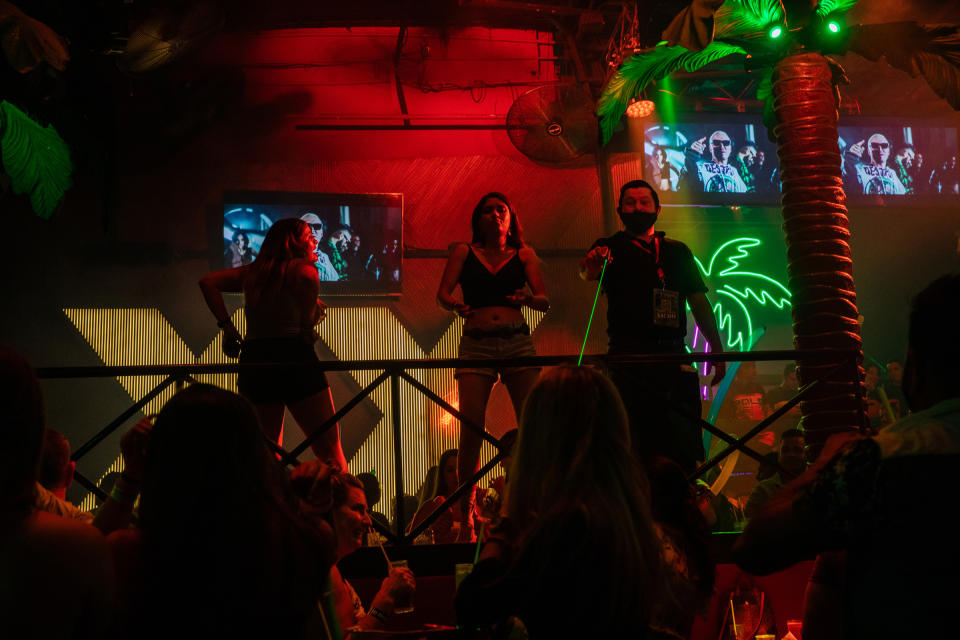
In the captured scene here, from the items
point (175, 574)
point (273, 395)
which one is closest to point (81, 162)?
point (273, 395)

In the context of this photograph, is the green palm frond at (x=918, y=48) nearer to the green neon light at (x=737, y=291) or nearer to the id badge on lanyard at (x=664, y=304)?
the id badge on lanyard at (x=664, y=304)

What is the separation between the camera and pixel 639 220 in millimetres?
5164

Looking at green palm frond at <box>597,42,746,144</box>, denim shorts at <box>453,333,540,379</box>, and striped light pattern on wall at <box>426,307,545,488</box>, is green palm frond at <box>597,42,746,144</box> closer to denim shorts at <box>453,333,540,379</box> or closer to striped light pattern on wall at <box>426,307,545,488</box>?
denim shorts at <box>453,333,540,379</box>

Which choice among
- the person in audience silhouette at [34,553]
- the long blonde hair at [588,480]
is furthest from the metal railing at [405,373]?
the person in audience silhouette at [34,553]

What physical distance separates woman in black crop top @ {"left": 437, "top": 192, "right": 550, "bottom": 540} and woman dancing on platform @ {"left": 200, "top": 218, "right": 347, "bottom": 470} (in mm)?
804

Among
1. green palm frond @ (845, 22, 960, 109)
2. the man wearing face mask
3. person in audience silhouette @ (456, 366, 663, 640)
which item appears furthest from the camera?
green palm frond @ (845, 22, 960, 109)

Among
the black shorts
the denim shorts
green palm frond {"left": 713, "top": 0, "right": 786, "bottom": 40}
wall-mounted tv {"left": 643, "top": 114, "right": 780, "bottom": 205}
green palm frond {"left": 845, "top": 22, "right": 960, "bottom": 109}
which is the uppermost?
wall-mounted tv {"left": 643, "top": 114, "right": 780, "bottom": 205}

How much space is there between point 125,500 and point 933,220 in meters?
13.7

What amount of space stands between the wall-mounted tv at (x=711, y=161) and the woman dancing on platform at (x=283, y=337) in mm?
7934

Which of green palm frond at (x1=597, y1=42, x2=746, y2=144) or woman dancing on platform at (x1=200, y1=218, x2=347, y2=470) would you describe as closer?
woman dancing on platform at (x1=200, y1=218, x2=347, y2=470)

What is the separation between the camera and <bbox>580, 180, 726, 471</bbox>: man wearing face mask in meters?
4.76

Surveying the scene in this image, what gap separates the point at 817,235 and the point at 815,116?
840 mm

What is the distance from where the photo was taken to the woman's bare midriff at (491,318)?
5148 mm

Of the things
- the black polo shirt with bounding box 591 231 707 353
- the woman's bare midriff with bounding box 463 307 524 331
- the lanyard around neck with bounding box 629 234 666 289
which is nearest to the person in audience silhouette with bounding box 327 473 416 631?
the woman's bare midriff with bounding box 463 307 524 331
